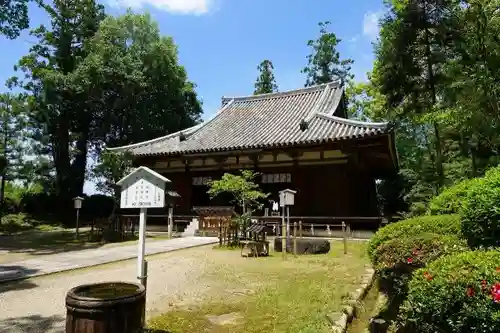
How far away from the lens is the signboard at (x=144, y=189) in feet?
15.3

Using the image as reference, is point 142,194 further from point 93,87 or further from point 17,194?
point 17,194

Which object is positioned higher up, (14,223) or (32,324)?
(14,223)

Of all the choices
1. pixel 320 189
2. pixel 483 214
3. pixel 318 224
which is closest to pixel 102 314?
pixel 483 214

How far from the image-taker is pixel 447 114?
29.2 ft

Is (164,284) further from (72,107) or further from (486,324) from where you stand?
(72,107)

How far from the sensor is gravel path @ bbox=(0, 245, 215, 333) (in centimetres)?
484

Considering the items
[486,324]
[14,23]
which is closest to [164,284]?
[486,324]

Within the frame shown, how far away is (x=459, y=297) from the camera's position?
2863 mm

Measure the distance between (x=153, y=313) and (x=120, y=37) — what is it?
25.8 m

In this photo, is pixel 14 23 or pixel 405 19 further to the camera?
pixel 405 19

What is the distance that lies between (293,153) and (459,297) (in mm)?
13856

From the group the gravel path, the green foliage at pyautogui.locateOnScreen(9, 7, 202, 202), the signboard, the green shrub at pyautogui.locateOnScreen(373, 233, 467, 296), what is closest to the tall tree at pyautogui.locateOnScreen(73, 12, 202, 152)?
the green foliage at pyautogui.locateOnScreen(9, 7, 202, 202)

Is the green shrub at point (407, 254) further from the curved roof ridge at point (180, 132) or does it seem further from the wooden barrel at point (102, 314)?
the curved roof ridge at point (180, 132)

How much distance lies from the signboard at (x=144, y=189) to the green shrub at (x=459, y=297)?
2.98m
